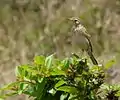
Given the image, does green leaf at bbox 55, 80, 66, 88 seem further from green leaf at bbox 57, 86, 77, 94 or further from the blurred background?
the blurred background

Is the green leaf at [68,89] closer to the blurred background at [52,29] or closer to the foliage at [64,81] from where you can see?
the foliage at [64,81]

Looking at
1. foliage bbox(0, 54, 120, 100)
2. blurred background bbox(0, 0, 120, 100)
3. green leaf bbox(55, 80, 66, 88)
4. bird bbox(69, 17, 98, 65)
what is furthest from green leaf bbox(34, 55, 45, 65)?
blurred background bbox(0, 0, 120, 100)

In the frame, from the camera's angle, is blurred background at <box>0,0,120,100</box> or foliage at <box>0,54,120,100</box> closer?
foliage at <box>0,54,120,100</box>

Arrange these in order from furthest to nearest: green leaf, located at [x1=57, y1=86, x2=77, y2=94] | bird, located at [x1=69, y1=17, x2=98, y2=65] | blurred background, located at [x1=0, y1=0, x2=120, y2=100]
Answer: blurred background, located at [x1=0, y1=0, x2=120, y2=100]
bird, located at [x1=69, y1=17, x2=98, y2=65]
green leaf, located at [x1=57, y1=86, x2=77, y2=94]

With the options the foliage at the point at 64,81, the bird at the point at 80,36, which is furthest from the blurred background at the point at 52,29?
the foliage at the point at 64,81

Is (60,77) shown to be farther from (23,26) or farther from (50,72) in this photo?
(23,26)

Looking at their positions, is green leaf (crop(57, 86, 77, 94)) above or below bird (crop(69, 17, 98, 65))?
below

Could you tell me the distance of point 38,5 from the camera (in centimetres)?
903

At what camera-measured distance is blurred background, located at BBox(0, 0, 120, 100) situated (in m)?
7.93

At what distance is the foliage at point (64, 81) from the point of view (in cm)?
166

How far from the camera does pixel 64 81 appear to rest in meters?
1.66

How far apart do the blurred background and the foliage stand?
5752mm

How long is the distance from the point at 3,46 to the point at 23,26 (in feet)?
1.98

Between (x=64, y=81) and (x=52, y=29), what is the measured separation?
6.59 m
